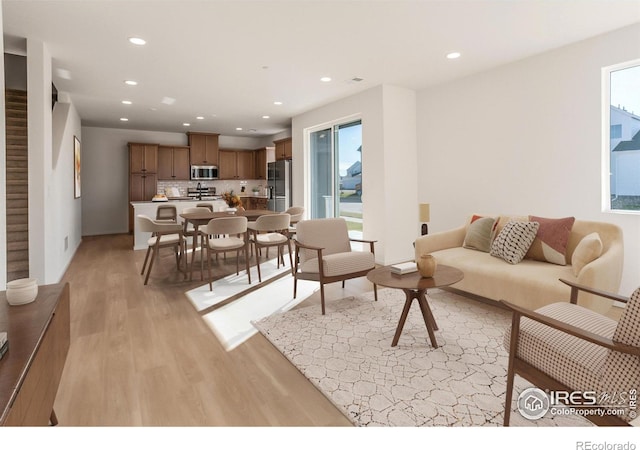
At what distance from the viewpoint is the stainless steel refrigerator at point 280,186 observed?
887 centimetres

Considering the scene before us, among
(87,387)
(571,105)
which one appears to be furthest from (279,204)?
(87,387)

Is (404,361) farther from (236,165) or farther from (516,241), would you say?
(236,165)

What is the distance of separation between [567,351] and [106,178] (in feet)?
33.2

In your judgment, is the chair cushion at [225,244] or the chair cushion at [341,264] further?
the chair cushion at [225,244]

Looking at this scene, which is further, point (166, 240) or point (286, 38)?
point (166, 240)

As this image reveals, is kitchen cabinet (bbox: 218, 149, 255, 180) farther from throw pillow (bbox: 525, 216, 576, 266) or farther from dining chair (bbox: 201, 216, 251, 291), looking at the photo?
throw pillow (bbox: 525, 216, 576, 266)

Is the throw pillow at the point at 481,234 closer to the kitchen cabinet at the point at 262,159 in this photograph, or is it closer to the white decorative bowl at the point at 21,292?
the white decorative bowl at the point at 21,292

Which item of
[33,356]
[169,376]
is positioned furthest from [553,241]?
[33,356]

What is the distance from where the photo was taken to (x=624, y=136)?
3688mm

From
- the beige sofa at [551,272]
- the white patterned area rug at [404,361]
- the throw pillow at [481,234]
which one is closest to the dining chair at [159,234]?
the white patterned area rug at [404,361]

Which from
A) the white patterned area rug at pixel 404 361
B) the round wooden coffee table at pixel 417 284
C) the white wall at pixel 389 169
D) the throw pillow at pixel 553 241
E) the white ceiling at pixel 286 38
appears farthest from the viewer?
the white wall at pixel 389 169

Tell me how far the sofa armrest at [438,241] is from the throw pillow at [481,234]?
0.55ft

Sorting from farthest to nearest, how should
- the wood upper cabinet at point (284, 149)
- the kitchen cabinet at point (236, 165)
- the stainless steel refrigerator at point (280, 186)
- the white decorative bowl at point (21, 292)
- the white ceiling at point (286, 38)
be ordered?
the kitchen cabinet at point (236, 165) → the stainless steel refrigerator at point (280, 186) → the wood upper cabinet at point (284, 149) → the white ceiling at point (286, 38) → the white decorative bowl at point (21, 292)

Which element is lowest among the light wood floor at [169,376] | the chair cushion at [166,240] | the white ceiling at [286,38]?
the light wood floor at [169,376]
